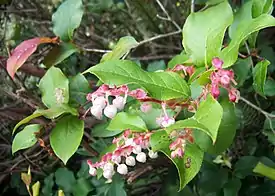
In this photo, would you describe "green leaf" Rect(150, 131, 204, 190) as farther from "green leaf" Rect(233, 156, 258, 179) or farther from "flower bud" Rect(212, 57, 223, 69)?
"green leaf" Rect(233, 156, 258, 179)

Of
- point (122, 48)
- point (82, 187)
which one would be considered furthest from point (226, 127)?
point (82, 187)

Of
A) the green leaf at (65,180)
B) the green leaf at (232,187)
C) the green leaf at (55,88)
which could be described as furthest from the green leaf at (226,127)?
the green leaf at (65,180)

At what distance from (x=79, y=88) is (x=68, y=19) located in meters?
0.13

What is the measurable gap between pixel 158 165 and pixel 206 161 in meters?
0.14

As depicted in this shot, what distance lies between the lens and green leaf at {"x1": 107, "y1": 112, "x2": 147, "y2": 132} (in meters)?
0.59

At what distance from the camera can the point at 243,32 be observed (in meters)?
0.51

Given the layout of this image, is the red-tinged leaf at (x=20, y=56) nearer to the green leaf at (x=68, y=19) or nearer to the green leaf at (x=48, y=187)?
the green leaf at (x=68, y=19)

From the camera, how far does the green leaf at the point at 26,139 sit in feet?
2.38

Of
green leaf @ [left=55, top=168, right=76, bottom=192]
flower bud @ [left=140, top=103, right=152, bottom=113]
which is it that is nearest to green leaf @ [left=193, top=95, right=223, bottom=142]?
flower bud @ [left=140, top=103, right=152, bottom=113]

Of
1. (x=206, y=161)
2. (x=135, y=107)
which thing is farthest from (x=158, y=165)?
(x=135, y=107)

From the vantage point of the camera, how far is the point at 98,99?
0.57m

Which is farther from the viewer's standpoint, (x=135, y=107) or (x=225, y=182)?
(x=225, y=182)

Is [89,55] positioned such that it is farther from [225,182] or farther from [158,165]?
[225,182]

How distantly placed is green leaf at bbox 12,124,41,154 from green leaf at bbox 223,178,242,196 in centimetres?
40
